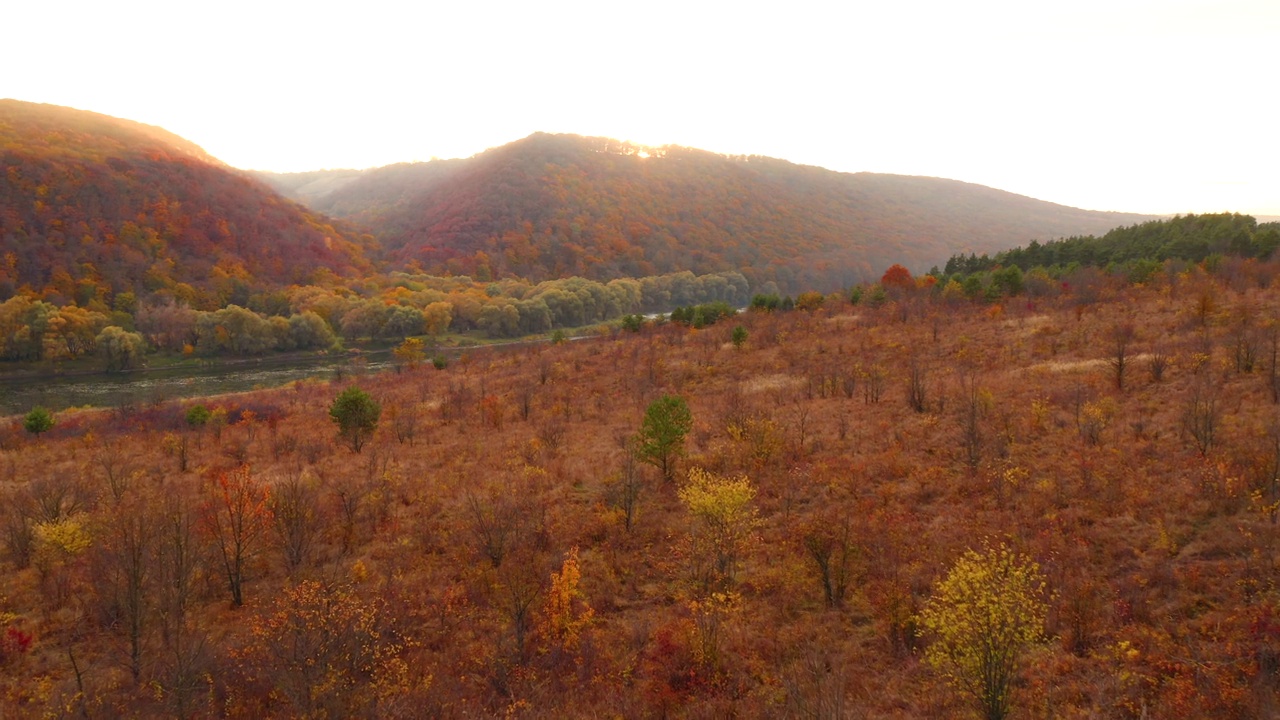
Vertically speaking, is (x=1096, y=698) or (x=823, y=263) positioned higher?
(x=823, y=263)

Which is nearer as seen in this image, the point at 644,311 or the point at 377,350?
the point at 377,350

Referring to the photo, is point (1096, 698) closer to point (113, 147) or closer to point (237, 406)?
point (237, 406)

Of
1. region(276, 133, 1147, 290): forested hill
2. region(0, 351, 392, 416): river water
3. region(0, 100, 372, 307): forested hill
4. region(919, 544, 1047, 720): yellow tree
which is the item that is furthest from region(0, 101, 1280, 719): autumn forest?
region(276, 133, 1147, 290): forested hill

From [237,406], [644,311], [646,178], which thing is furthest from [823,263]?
[237,406]

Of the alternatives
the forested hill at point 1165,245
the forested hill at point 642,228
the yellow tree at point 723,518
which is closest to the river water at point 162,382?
the yellow tree at point 723,518

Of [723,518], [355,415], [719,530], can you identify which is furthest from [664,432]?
[355,415]

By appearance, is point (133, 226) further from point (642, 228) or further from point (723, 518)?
point (723, 518)

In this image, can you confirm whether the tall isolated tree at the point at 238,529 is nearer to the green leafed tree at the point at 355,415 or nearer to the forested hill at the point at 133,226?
the green leafed tree at the point at 355,415
